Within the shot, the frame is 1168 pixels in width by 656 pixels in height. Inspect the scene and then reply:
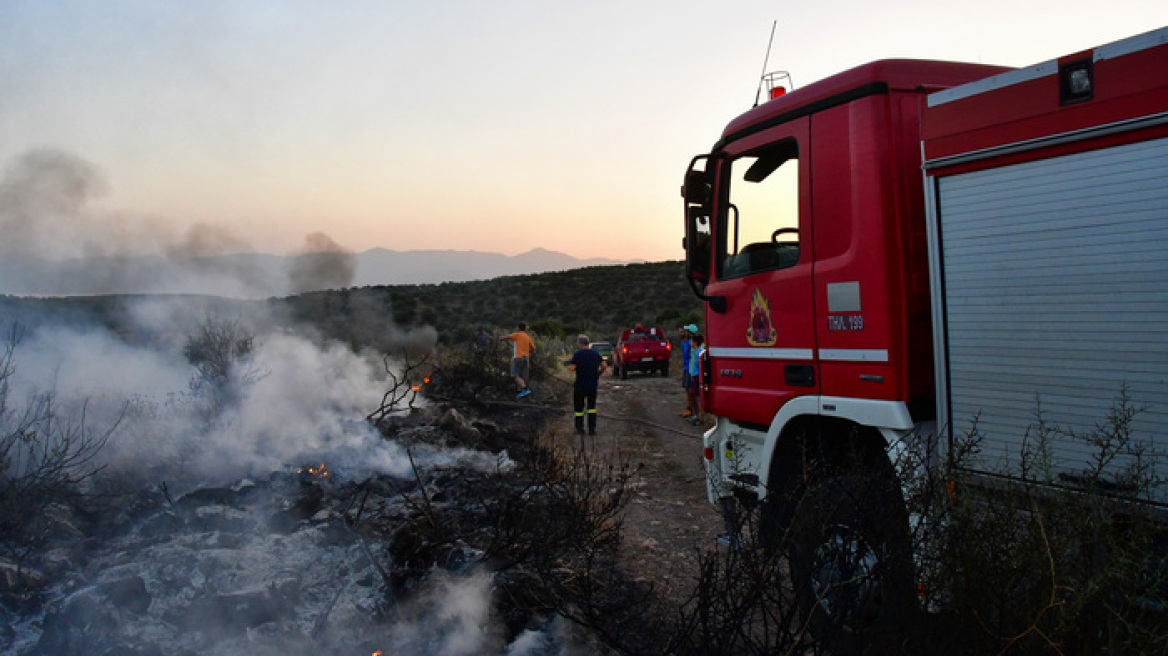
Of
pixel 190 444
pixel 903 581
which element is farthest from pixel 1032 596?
pixel 190 444

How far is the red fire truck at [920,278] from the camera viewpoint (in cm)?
265

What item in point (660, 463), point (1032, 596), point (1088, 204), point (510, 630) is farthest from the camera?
point (660, 463)

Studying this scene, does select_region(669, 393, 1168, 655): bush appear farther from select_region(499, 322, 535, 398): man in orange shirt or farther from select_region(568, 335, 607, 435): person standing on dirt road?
select_region(499, 322, 535, 398): man in orange shirt

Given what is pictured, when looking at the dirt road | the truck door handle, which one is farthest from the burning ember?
the truck door handle

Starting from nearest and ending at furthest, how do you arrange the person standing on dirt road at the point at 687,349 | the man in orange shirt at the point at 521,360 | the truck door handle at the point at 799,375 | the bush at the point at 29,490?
the truck door handle at the point at 799,375 < the bush at the point at 29,490 < the person standing on dirt road at the point at 687,349 < the man in orange shirt at the point at 521,360

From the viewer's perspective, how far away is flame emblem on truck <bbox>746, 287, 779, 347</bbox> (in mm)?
4141

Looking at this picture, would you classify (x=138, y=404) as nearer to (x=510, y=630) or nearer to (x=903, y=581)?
(x=510, y=630)

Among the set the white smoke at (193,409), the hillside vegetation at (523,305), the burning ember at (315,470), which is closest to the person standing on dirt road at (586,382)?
the white smoke at (193,409)

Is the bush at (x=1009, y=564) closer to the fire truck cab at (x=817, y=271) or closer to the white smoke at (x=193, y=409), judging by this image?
the fire truck cab at (x=817, y=271)

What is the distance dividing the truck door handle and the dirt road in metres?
1.08

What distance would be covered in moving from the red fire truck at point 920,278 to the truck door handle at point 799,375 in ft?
0.04

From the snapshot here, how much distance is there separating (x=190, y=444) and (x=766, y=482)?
506cm

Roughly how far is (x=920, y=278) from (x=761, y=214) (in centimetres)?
112

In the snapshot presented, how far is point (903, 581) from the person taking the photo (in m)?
2.76
